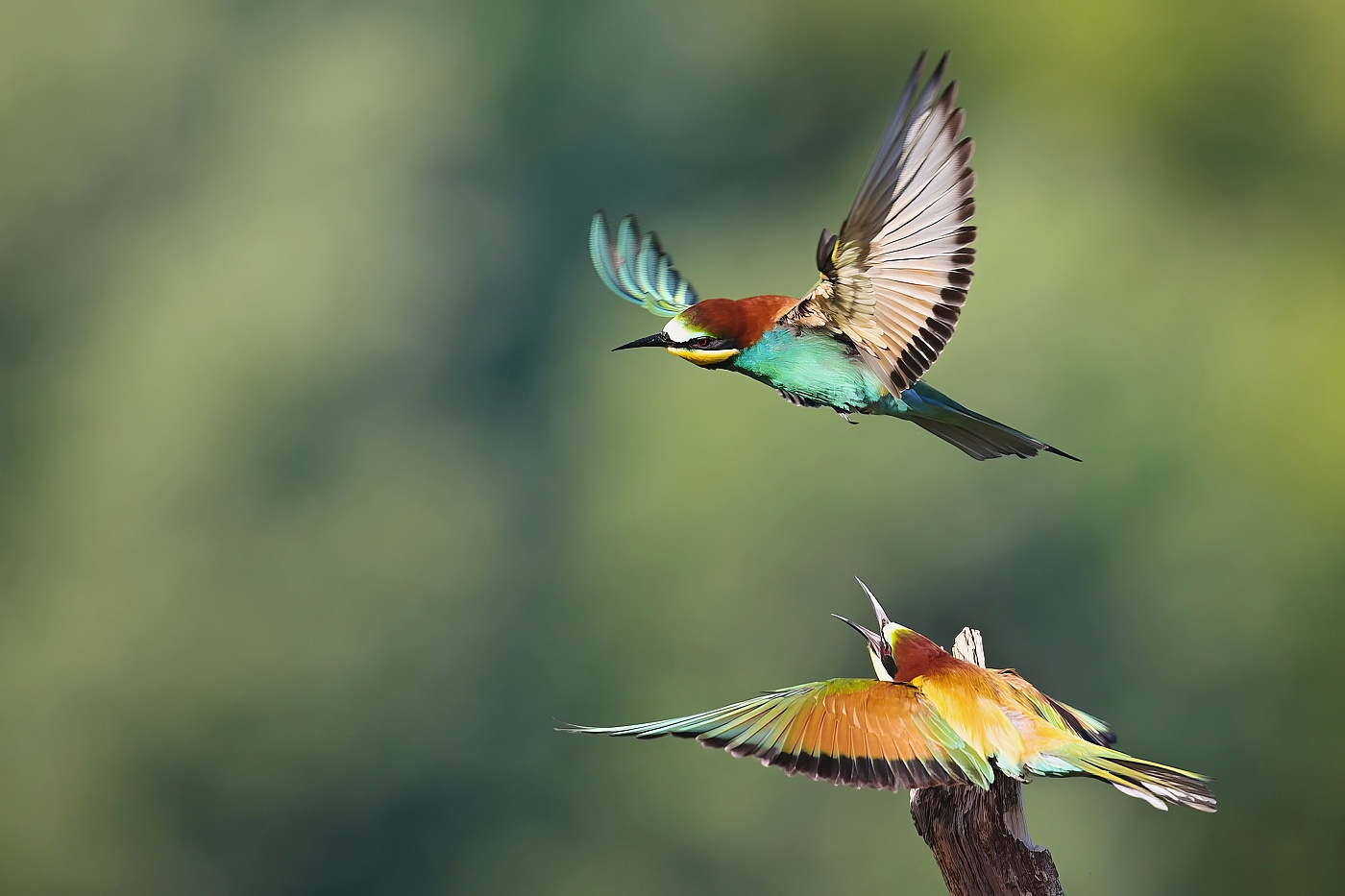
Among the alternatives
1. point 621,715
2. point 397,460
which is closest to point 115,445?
point 397,460

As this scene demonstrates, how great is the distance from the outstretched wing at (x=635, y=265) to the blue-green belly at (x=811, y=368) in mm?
417

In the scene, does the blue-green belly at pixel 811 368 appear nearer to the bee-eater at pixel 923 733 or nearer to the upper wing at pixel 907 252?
the upper wing at pixel 907 252

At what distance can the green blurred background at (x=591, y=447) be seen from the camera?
5.25 metres

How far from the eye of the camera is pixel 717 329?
47.4 inches

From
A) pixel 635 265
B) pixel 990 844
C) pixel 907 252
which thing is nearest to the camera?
pixel 907 252

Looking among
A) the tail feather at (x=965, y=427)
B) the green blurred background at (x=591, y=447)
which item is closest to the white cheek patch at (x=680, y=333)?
the tail feather at (x=965, y=427)

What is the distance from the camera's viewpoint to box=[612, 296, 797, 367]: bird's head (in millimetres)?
1201

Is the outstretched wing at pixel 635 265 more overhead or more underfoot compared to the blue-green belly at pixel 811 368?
more overhead

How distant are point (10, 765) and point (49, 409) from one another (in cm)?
204

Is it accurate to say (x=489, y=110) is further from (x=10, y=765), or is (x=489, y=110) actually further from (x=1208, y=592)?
(x=1208, y=592)

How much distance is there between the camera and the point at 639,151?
8547 millimetres

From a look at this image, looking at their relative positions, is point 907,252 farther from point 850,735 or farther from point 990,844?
point 990,844

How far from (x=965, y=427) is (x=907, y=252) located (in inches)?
10.3

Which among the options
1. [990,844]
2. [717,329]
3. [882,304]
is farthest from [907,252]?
[990,844]
